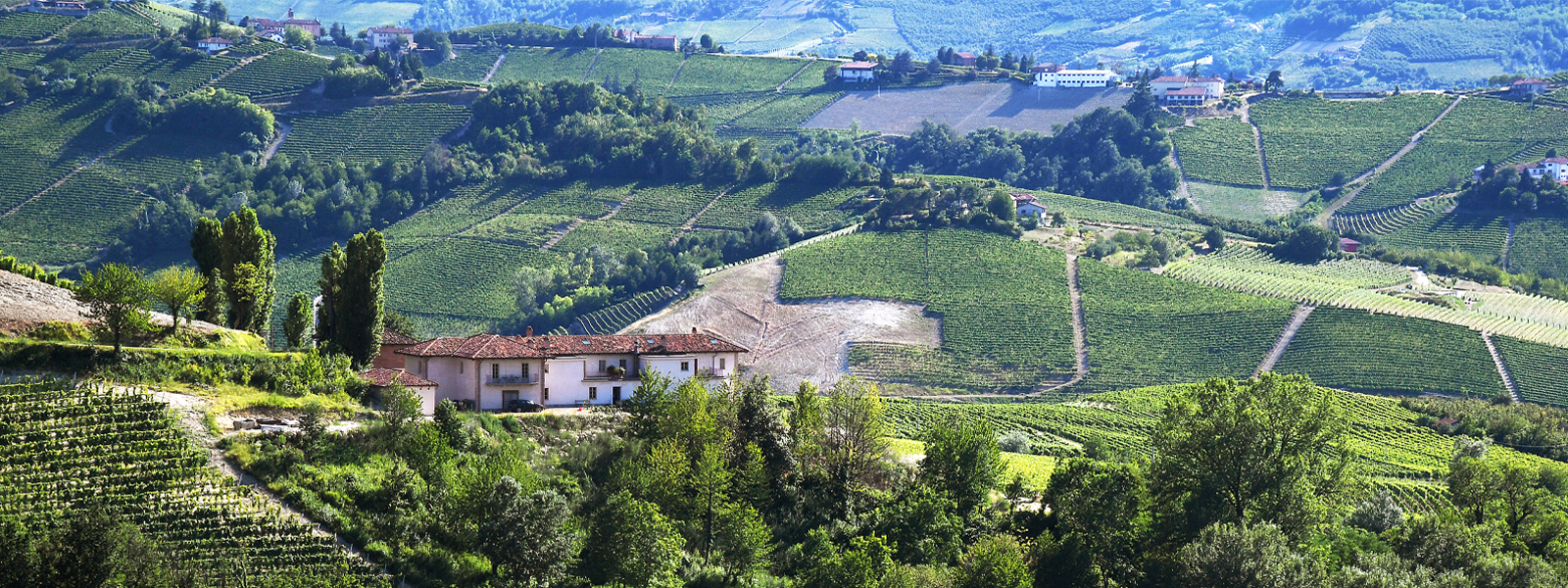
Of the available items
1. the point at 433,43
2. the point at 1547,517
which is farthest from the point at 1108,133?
the point at 1547,517

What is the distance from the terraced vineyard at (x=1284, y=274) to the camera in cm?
11231

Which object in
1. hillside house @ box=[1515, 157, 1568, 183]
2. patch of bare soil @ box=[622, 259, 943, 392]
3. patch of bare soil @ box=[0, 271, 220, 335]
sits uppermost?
hillside house @ box=[1515, 157, 1568, 183]

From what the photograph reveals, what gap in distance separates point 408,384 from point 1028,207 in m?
89.4

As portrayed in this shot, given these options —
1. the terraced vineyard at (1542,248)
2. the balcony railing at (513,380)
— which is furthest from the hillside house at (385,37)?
the balcony railing at (513,380)

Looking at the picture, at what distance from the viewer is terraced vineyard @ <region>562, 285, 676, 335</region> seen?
111m

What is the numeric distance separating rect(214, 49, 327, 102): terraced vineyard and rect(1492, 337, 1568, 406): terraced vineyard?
358ft

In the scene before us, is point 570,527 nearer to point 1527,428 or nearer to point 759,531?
point 759,531

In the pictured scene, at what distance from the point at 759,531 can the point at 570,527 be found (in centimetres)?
644

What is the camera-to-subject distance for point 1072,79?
192 metres

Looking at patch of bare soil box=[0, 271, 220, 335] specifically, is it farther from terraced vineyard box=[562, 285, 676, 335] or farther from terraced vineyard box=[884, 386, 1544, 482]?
terraced vineyard box=[562, 285, 676, 335]

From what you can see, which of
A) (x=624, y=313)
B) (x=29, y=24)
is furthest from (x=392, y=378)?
(x=29, y=24)

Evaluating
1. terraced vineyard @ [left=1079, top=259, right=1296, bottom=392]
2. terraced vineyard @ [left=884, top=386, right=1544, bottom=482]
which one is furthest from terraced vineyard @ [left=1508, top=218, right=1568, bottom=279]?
terraced vineyard @ [left=884, top=386, right=1544, bottom=482]

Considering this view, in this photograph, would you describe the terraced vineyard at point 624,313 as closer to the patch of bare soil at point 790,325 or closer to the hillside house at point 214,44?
the patch of bare soil at point 790,325

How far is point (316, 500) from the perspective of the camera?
43500 mm
